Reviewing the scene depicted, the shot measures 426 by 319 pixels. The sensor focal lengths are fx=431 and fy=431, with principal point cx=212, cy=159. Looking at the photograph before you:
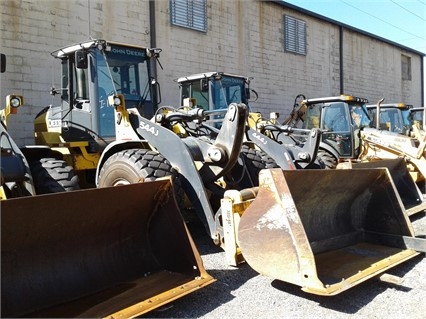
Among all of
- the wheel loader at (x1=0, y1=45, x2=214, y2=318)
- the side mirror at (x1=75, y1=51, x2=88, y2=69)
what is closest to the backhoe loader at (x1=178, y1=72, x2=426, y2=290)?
the wheel loader at (x1=0, y1=45, x2=214, y2=318)

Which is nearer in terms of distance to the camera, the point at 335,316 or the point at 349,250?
the point at 335,316

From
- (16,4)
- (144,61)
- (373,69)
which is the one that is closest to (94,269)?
(144,61)

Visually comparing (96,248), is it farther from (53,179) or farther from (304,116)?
(304,116)

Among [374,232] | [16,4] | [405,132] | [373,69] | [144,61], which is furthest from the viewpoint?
[373,69]

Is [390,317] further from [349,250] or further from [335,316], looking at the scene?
[349,250]

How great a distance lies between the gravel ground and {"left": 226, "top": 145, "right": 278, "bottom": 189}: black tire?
5.03ft

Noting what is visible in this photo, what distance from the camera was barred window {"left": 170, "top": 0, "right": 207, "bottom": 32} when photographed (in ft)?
40.1

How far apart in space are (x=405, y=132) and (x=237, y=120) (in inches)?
354

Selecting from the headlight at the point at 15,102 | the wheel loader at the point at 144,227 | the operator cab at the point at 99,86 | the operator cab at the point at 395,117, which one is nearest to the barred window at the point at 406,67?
the operator cab at the point at 395,117

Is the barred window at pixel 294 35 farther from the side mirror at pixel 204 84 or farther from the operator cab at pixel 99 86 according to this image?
the operator cab at pixel 99 86

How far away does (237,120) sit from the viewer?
430 centimetres

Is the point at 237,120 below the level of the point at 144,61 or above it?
below

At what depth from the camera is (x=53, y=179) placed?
5.00 m

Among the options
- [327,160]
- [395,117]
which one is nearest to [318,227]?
[327,160]
